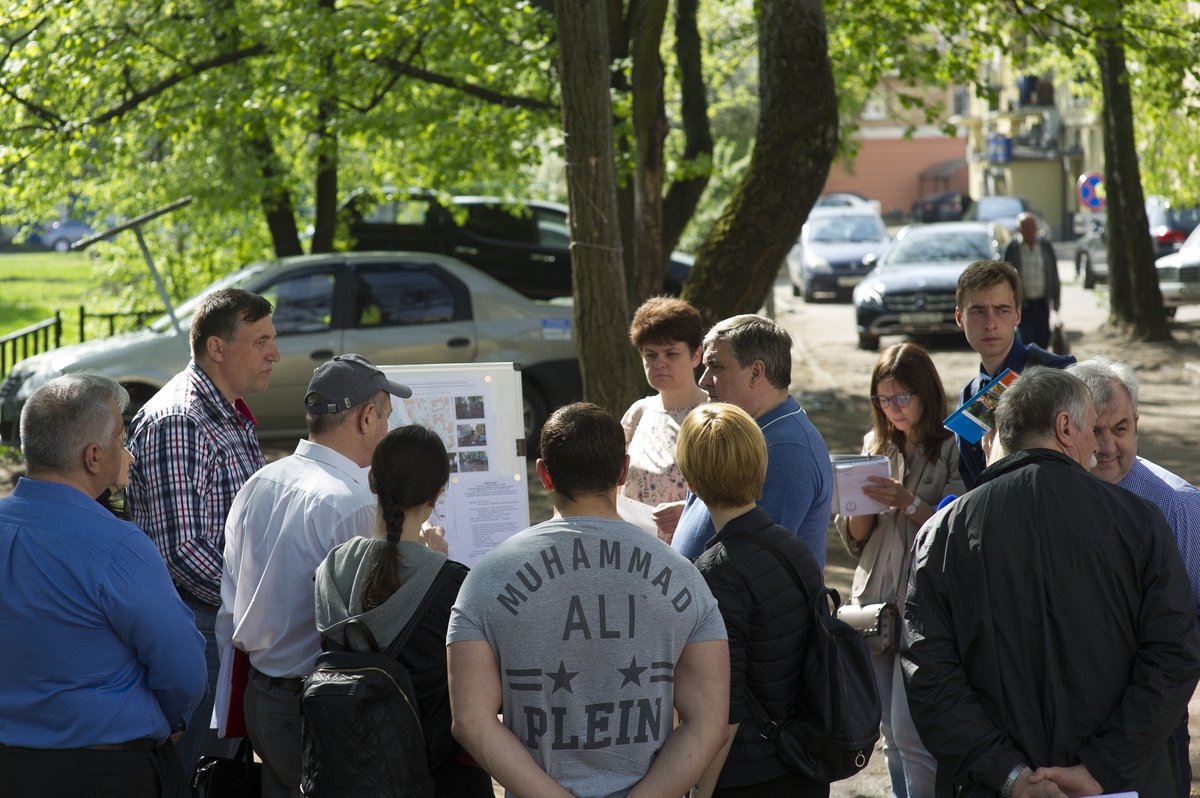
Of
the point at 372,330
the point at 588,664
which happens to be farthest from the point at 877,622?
the point at 372,330

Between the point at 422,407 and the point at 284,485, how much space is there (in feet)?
3.59

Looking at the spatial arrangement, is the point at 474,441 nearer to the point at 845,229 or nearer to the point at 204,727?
the point at 204,727

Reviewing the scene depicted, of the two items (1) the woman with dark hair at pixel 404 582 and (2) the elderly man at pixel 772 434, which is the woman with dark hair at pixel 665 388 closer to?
(2) the elderly man at pixel 772 434

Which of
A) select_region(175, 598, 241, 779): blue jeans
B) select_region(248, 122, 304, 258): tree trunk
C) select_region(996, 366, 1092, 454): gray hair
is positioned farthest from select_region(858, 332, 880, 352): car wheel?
select_region(996, 366, 1092, 454): gray hair

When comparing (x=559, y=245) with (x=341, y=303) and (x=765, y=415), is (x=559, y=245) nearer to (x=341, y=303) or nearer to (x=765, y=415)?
(x=341, y=303)

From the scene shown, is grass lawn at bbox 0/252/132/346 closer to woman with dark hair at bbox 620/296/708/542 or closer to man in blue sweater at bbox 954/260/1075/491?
woman with dark hair at bbox 620/296/708/542

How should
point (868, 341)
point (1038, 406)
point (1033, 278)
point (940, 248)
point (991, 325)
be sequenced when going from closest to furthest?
point (1038, 406) < point (991, 325) < point (1033, 278) < point (868, 341) < point (940, 248)

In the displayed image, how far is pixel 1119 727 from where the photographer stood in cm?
261

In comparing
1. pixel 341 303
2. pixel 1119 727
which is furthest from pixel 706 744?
pixel 341 303

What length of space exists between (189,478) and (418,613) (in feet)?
4.00

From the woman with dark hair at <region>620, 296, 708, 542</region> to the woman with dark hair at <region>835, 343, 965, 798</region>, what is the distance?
0.68m

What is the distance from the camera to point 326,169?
1193 cm

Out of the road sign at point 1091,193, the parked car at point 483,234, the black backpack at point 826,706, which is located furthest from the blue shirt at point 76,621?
the road sign at point 1091,193

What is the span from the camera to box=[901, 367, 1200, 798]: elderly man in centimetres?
260
